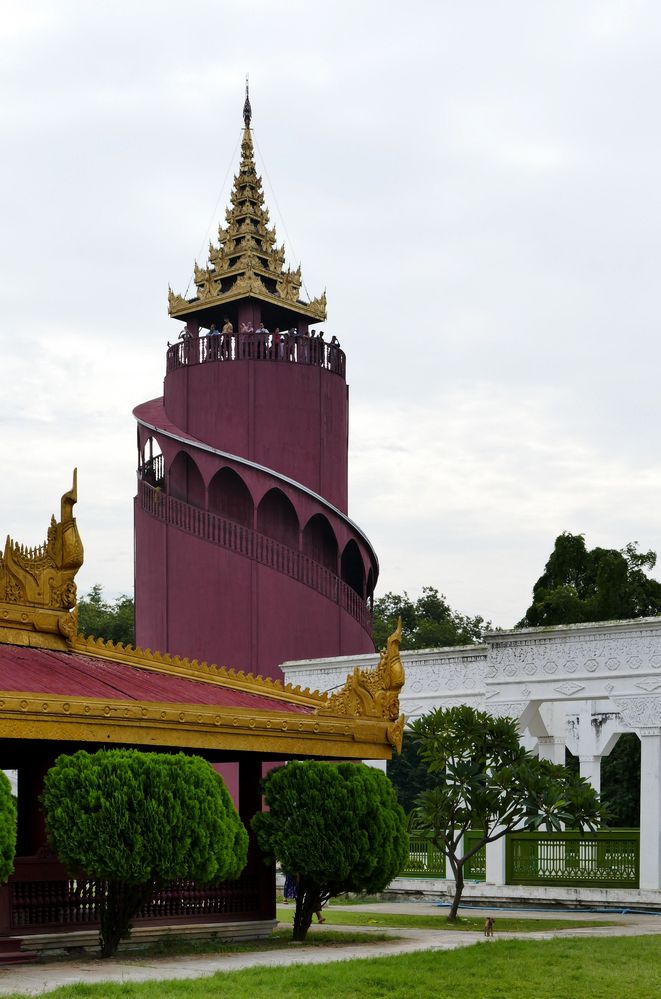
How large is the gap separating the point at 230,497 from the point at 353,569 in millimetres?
3970

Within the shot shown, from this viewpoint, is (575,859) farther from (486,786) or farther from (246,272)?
(246,272)

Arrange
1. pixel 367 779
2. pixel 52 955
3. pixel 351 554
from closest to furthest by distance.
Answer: pixel 52 955 → pixel 367 779 → pixel 351 554

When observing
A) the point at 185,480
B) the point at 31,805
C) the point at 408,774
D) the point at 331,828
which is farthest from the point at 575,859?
the point at 408,774

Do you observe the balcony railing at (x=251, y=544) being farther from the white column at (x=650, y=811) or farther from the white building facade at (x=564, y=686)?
the white column at (x=650, y=811)

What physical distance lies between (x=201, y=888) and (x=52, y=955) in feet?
6.08

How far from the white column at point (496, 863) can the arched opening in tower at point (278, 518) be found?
12429mm

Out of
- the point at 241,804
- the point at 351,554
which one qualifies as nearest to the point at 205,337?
the point at 351,554

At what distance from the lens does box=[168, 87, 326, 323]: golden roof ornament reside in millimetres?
37719

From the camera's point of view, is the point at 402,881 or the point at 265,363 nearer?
the point at 402,881

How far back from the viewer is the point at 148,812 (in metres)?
13.2

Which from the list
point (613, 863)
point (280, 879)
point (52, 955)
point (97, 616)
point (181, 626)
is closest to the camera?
point (52, 955)

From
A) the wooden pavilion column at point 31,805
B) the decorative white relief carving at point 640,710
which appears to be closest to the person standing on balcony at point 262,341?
the decorative white relief carving at point 640,710

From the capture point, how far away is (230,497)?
3541 cm

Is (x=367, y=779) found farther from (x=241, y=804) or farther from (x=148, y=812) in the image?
(x=148, y=812)
